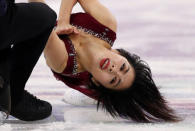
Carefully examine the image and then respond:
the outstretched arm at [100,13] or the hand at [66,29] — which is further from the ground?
the outstretched arm at [100,13]

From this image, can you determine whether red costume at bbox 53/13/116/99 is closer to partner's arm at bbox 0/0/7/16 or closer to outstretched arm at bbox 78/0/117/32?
outstretched arm at bbox 78/0/117/32

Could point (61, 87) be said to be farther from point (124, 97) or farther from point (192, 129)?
point (192, 129)

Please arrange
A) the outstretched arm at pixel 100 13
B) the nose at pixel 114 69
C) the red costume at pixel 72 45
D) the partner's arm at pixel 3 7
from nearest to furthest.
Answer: the partner's arm at pixel 3 7, the nose at pixel 114 69, the red costume at pixel 72 45, the outstretched arm at pixel 100 13

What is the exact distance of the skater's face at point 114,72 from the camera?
2.24m

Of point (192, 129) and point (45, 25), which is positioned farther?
point (192, 129)

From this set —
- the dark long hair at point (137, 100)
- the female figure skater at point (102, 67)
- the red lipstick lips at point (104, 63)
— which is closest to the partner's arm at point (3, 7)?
the female figure skater at point (102, 67)

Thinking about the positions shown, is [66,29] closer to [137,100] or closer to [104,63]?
[104,63]

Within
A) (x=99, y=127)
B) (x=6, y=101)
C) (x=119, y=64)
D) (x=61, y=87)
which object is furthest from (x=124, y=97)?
(x=61, y=87)

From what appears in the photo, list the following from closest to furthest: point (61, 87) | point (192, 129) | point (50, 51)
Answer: point (192, 129), point (50, 51), point (61, 87)

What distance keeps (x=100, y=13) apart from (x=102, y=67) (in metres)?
0.39

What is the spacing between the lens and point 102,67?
88.7 inches

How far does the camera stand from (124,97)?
2.34 metres

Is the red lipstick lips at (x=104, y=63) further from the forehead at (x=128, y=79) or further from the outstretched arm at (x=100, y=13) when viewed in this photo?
the outstretched arm at (x=100, y=13)

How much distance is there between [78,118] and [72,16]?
63 centimetres
